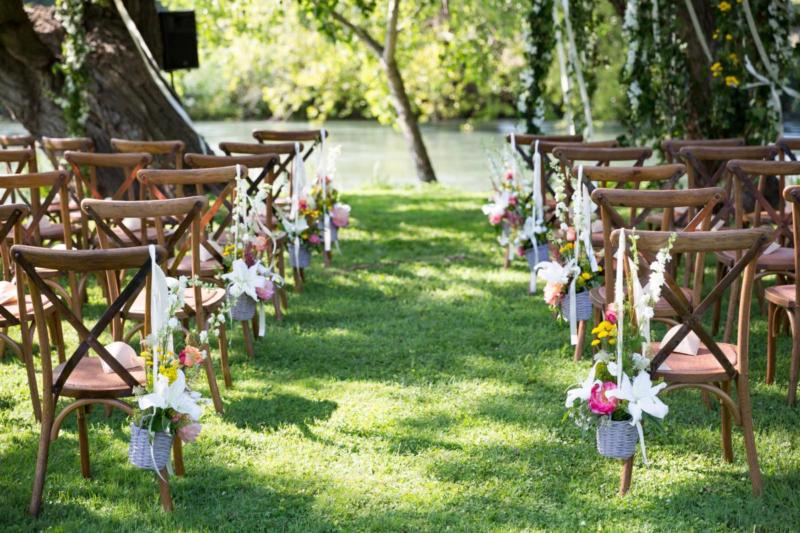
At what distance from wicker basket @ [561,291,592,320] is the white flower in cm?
150

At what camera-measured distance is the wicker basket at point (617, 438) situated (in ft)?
11.0

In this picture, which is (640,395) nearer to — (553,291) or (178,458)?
(553,291)

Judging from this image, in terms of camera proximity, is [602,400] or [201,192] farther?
[201,192]

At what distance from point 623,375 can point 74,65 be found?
6707 mm

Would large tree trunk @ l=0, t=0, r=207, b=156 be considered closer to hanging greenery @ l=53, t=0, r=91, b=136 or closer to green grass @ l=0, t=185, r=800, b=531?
hanging greenery @ l=53, t=0, r=91, b=136

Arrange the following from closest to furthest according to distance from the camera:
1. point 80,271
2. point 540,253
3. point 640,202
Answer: point 80,271 < point 640,202 < point 540,253

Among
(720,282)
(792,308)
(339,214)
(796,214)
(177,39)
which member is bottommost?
(792,308)

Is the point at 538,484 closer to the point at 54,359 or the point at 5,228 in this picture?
the point at 5,228

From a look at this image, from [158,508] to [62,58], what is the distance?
6.47 metres

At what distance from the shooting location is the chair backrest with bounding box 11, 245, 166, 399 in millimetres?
3170

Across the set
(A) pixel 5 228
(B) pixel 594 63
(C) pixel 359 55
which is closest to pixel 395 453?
(A) pixel 5 228

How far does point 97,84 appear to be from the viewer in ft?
29.2

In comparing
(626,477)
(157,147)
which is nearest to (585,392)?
(626,477)

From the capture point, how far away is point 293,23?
1602 cm
